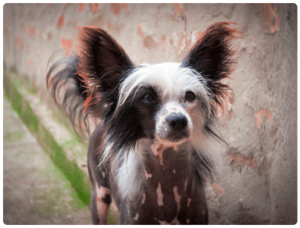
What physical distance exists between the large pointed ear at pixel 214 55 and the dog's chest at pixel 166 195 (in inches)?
14.5

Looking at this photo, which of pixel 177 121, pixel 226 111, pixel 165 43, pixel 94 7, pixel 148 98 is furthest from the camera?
pixel 94 7

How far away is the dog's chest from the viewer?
3.81 feet

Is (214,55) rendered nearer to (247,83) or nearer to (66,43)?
(247,83)

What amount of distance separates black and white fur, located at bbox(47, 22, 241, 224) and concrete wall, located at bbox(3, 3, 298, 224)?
0.21 metres

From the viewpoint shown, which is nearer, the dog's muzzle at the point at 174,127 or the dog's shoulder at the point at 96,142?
the dog's muzzle at the point at 174,127

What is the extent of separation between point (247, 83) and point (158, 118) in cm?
61

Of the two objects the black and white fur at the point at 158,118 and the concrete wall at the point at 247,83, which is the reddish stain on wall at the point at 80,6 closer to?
the concrete wall at the point at 247,83

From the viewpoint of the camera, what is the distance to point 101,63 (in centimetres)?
110

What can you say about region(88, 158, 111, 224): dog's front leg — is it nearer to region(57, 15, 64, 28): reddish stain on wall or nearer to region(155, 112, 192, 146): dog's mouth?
region(155, 112, 192, 146): dog's mouth

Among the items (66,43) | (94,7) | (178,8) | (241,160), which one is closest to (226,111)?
(241,160)

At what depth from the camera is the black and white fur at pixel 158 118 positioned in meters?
1.04

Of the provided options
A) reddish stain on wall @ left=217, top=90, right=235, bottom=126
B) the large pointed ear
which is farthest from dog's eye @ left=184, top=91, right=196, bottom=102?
reddish stain on wall @ left=217, top=90, right=235, bottom=126

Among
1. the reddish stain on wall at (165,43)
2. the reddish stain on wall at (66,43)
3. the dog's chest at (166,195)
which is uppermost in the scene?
the reddish stain on wall at (66,43)

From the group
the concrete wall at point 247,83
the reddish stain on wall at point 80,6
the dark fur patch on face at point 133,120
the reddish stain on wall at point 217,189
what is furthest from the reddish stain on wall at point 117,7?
the reddish stain on wall at point 217,189
